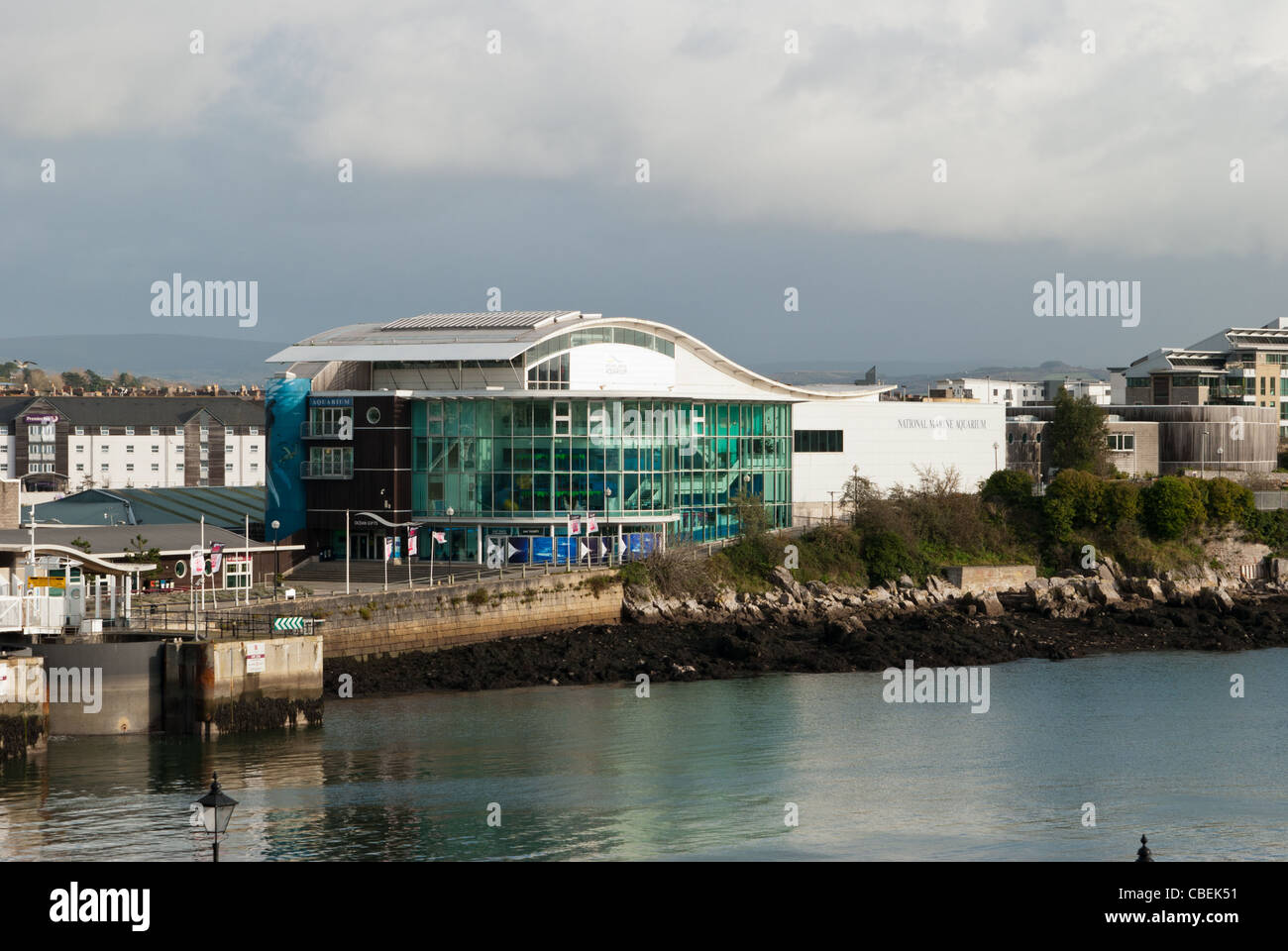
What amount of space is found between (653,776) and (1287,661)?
32.2 m

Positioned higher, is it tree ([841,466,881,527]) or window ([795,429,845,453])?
window ([795,429,845,453])

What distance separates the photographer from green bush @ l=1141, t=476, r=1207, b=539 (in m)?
79.7

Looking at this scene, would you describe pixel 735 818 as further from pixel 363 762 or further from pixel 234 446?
pixel 234 446

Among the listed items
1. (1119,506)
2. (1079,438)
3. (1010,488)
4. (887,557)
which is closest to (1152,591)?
(1119,506)

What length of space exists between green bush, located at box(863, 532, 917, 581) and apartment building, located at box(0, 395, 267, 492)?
236ft

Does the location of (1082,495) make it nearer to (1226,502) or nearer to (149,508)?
(1226,502)

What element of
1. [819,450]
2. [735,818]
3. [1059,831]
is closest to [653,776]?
[735,818]

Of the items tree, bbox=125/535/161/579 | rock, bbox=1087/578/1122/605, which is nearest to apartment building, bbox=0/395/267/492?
tree, bbox=125/535/161/579

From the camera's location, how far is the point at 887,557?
238 feet

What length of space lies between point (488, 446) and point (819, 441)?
2028 centimetres

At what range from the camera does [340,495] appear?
A: 220 ft

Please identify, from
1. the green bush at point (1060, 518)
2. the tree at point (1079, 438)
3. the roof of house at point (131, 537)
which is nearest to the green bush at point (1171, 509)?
the green bush at point (1060, 518)

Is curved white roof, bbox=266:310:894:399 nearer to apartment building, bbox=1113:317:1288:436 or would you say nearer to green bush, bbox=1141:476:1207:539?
green bush, bbox=1141:476:1207:539

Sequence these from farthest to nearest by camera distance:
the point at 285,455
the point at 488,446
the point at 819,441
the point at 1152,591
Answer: the point at 819,441, the point at 1152,591, the point at 285,455, the point at 488,446
